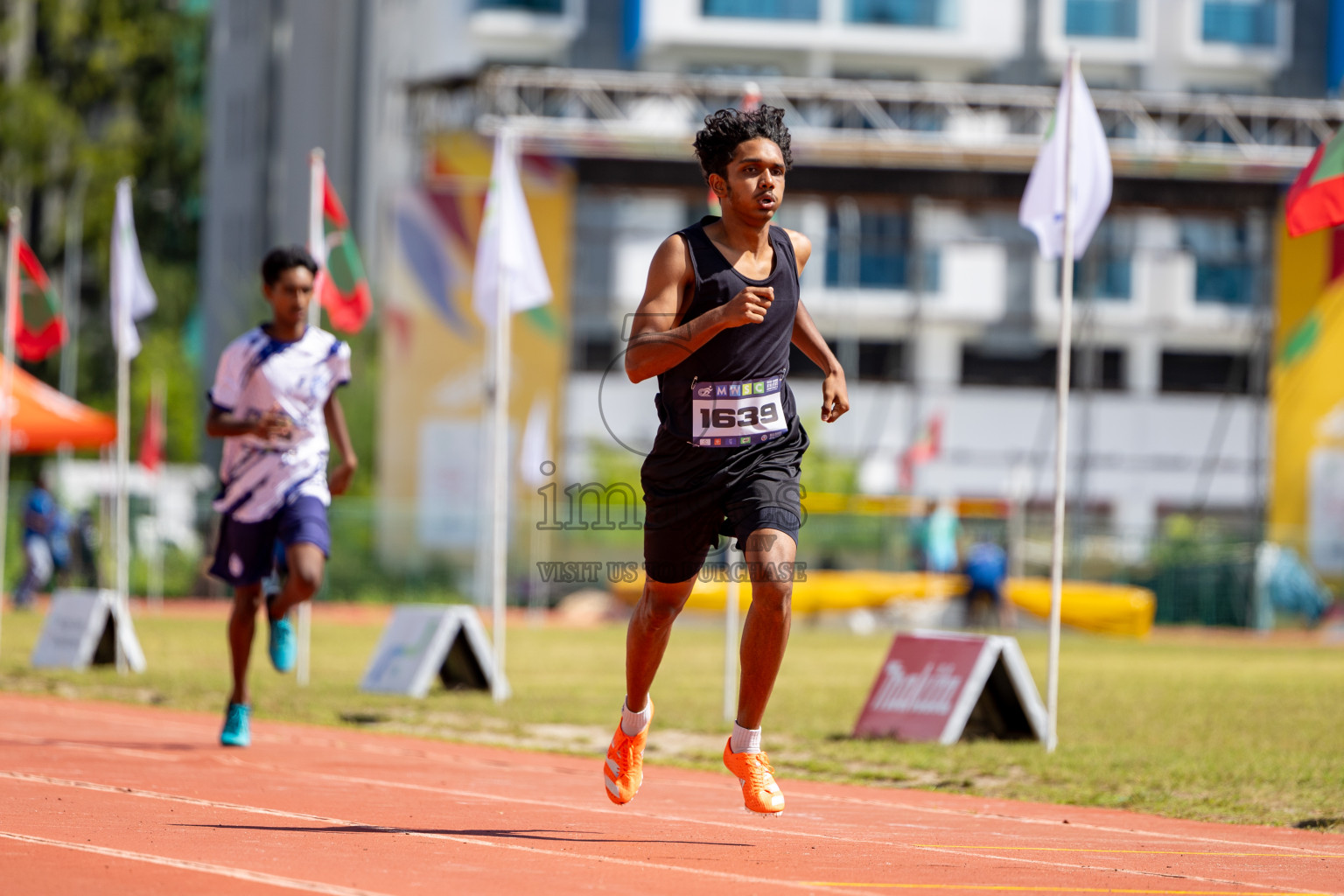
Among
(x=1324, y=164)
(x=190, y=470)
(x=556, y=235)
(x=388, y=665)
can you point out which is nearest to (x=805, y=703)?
(x=388, y=665)

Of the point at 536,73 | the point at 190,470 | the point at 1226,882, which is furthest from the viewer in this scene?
the point at 190,470

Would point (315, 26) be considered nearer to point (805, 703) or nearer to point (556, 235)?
point (556, 235)

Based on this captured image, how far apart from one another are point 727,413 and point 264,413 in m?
3.43

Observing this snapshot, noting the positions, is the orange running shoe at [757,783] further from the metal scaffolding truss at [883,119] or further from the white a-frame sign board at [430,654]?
the metal scaffolding truss at [883,119]

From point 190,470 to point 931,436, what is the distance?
2230 centimetres

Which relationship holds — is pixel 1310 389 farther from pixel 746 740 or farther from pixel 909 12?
pixel 746 740

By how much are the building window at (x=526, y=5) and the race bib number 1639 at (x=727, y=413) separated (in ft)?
144

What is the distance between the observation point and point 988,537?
120 feet

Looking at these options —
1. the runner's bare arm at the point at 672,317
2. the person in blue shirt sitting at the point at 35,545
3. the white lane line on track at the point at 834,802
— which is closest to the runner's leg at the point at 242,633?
the white lane line on track at the point at 834,802

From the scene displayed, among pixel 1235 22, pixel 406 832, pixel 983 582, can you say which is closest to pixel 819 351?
pixel 406 832

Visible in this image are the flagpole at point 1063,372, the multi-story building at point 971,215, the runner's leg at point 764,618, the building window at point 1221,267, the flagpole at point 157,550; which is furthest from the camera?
the building window at point 1221,267

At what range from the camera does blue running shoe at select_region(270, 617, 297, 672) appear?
923 centimetres

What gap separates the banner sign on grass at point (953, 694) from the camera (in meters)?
10.5

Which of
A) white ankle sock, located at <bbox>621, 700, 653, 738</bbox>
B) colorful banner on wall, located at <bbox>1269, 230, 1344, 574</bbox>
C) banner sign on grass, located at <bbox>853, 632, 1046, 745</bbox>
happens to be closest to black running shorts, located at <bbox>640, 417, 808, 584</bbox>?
white ankle sock, located at <bbox>621, 700, 653, 738</bbox>
